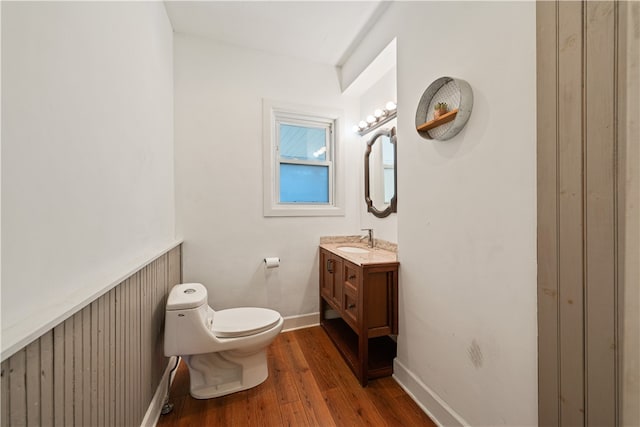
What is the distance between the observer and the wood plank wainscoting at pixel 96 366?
0.56m

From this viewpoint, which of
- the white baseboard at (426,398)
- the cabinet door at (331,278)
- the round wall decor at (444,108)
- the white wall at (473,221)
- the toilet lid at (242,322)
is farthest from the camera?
the cabinet door at (331,278)

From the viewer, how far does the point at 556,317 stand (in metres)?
0.83

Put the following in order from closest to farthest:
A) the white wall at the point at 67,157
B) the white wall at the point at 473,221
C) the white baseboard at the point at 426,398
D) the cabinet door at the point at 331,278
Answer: the white wall at the point at 67,157 < the white wall at the point at 473,221 < the white baseboard at the point at 426,398 < the cabinet door at the point at 331,278

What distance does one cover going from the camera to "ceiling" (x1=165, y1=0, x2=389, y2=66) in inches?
70.2

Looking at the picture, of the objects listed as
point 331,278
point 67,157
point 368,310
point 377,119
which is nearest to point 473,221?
point 368,310

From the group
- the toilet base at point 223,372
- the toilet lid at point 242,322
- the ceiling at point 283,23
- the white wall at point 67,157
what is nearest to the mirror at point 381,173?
the ceiling at point 283,23

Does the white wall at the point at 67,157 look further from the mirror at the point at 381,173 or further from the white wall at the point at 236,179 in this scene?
the mirror at the point at 381,173

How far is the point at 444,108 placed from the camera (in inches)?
49.4

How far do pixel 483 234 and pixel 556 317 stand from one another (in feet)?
1.23

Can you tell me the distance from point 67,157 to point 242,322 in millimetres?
1299

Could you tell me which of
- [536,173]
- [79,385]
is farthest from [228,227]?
[536,173]

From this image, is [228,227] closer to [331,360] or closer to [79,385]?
[331,360]

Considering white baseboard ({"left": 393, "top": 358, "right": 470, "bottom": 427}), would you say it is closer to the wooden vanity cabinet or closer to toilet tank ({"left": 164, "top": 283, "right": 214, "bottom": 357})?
the wooden vanity cabinet

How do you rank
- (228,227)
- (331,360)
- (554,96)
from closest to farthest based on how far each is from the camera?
(554,96) → (331,360) → (228,227)
